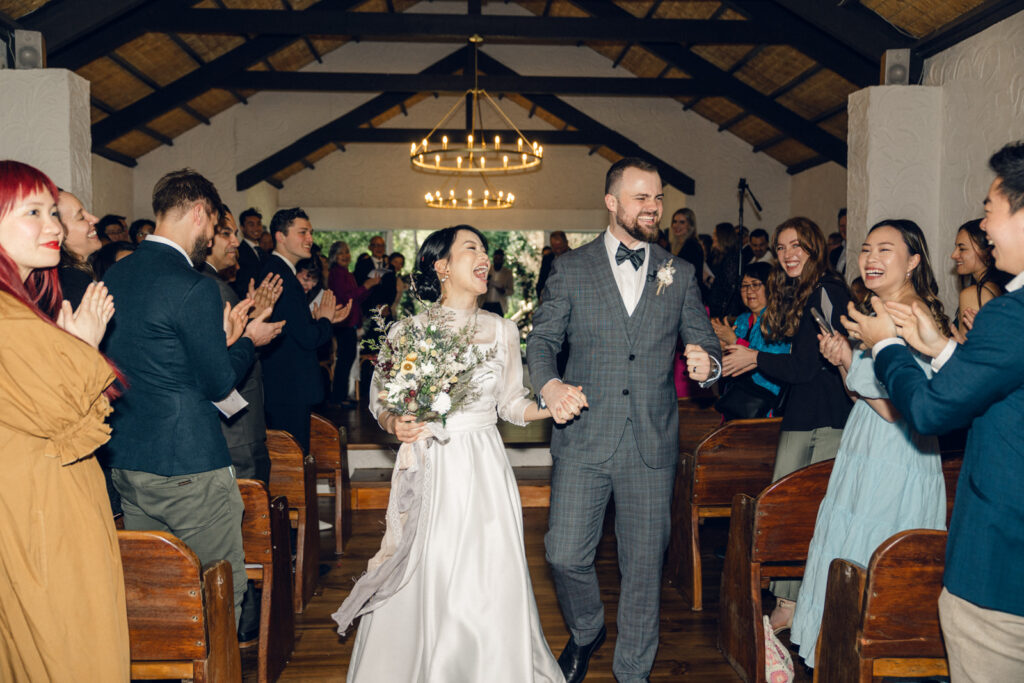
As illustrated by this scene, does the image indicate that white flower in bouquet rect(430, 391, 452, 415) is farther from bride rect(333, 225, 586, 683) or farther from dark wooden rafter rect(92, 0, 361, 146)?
dark wooden rafter rect(92, 0, 361, 146)

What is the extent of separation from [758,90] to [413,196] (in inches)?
253

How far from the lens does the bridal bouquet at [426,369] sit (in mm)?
2459

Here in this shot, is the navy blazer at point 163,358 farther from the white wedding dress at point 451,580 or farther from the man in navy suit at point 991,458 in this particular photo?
the man in navy suit at point 991,458

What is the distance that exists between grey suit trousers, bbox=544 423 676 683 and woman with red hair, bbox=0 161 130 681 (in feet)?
4.90

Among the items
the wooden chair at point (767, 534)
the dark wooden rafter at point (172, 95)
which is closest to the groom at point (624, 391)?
the wooden chair at point (767, 534)

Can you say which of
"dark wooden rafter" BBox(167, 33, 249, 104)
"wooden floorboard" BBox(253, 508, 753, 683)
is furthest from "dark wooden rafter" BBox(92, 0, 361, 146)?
"wooden floorboard" BBox(253, 508, 753, 683)

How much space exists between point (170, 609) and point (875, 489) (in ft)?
7.38

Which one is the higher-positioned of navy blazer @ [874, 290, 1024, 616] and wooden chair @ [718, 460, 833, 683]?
navy blazer @ [874, 290, 1024, 616]

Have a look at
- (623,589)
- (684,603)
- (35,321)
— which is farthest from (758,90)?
(35,321)

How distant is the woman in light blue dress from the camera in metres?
2.52

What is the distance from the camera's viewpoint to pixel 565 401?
2.46 metres

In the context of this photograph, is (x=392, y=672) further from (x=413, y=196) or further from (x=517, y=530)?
(x=413, y=196)

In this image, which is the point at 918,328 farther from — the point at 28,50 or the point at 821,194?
the point at 821,194

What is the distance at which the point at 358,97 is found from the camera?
13.3 meters
